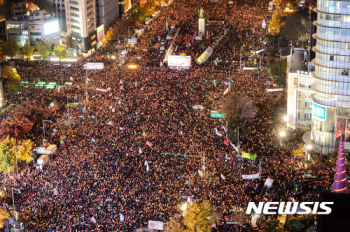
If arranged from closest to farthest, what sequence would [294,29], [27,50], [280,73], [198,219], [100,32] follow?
[198,219]
[280,73]
[27,50]
[294,29]
[100,32]

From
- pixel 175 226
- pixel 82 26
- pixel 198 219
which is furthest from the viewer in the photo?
pixel 82 26

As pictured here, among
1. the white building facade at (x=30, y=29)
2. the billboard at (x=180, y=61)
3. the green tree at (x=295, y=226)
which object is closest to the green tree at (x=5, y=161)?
the green tree at (x=295, y=226)

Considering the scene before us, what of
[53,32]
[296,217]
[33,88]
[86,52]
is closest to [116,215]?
[296,217]

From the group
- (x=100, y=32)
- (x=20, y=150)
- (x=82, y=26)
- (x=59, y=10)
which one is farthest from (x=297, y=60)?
(x=59, y=10)

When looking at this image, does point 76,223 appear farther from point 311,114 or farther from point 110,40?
point 110,40

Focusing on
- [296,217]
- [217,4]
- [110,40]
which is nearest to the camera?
[296,217]

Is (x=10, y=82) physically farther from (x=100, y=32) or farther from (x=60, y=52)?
(x=100, y=32)

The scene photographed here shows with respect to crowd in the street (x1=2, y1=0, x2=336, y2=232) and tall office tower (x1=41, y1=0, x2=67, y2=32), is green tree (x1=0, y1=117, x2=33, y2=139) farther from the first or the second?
tall office tower (x1=41, y1=0, x2=67, y2=32)
